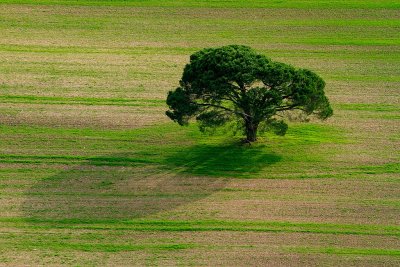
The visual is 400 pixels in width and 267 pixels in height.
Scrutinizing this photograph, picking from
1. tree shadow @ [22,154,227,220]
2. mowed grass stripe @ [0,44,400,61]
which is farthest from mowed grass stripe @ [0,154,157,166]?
mowed grass stripe @ [0,44,400,61]

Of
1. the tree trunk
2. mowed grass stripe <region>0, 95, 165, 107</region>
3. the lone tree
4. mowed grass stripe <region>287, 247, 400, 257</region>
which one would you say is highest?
the lone tree

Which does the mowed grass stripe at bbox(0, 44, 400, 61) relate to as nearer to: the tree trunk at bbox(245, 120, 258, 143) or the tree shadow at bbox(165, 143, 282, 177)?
the tree trunk at bbox(245, 120, 258, 143)

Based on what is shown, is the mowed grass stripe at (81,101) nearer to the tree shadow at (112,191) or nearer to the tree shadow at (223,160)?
the tree shadow at (223,160)

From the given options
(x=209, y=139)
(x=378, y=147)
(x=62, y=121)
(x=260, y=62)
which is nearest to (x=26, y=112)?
(x=62, y=121)

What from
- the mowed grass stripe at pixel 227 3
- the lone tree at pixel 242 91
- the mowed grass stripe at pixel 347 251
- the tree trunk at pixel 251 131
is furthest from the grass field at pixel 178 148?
the lone tree at pixel 242 91

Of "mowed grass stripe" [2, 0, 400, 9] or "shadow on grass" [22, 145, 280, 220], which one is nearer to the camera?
"shadow on grass" [22, 145, 280, 220]

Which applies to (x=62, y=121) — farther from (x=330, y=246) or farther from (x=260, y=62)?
(x=330, y=246)
